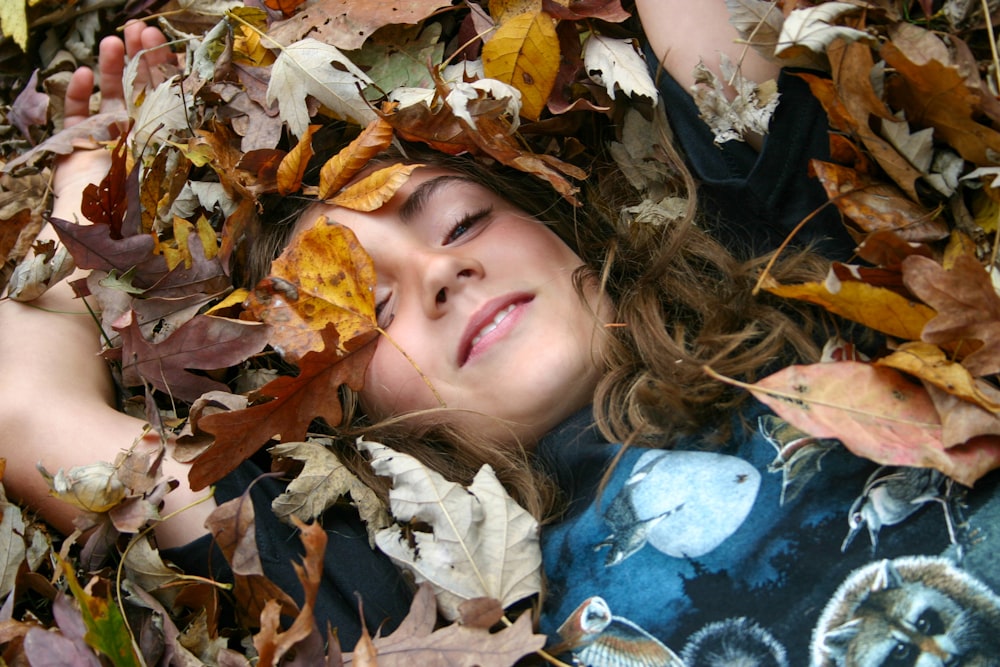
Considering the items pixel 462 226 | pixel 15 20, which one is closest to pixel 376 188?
pixel 462 226

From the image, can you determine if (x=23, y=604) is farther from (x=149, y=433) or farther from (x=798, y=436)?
(x=798, y=436)

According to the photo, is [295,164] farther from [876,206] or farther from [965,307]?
[965,307]

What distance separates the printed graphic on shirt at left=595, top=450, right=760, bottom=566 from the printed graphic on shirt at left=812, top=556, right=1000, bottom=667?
201mm

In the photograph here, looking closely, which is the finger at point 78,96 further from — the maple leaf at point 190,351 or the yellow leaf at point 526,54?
the yellow leaf at point 526,54

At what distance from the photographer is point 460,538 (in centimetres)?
138

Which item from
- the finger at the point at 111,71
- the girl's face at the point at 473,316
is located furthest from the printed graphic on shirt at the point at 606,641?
the finger at the point at 111,71

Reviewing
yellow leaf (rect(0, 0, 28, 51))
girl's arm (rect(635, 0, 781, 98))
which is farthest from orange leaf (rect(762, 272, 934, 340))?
yellow leaf (rect(0, 0, 28, 51))

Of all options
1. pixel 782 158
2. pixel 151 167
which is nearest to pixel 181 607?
pixel 151 167

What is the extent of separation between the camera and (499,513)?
145 cm

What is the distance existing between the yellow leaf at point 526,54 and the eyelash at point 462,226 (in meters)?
0.25

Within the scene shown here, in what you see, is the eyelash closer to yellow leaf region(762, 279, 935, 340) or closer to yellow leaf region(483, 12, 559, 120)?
yellow leaf region(483, 12, 559, 120)

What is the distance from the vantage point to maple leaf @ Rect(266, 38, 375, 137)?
66.0 inches

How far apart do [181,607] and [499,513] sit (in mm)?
618

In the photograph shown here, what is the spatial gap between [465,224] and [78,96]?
1.27 m
